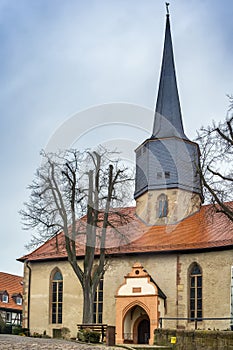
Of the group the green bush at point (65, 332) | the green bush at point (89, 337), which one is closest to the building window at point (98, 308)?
the green bush at point (65, 332)

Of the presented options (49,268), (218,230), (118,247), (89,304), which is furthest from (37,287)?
(218,230)

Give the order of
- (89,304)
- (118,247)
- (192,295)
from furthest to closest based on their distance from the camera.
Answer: (118,247)
(192,295)
(89,304)

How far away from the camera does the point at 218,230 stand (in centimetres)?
3116

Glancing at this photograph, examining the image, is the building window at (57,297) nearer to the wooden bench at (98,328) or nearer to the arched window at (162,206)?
the arched window at (162,206)

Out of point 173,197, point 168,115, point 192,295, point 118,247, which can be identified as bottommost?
point 192,295

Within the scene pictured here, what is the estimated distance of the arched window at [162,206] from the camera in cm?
3462

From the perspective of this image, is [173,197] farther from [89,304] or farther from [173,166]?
[89,304]

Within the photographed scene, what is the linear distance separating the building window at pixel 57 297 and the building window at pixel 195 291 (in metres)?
7.52

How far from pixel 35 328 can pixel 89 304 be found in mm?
8022

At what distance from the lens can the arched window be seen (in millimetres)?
34625

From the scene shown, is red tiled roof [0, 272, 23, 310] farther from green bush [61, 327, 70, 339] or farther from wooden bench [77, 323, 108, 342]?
wooden bench [77, 323, 108, 342]

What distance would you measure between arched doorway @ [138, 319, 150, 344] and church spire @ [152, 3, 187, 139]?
35.2ft

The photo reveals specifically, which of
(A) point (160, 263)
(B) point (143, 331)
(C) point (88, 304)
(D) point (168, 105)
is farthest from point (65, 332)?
(D) point (168, 105)

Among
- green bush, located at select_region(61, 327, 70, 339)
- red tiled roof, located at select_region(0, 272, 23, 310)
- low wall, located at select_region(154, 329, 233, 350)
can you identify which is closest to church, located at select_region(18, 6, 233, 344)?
green bush, located at select_region(61, 327, 70, 339)
